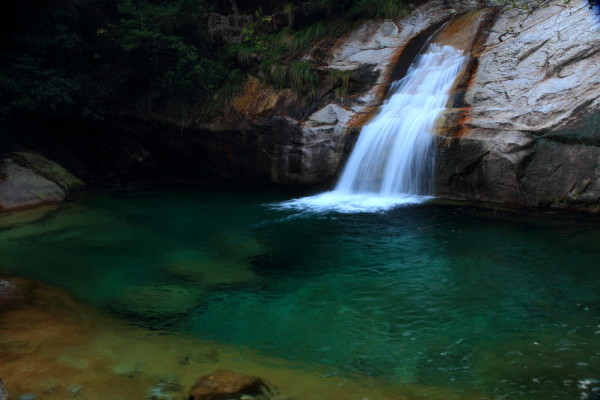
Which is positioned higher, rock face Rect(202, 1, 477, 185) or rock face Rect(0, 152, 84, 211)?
rock face Rect(202, 1, 477, 185)

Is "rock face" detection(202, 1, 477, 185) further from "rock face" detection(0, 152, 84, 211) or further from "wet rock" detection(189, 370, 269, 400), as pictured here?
"wet rock" detection(189, 370, 269, 400)

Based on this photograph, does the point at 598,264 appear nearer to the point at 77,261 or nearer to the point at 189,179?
the point at 77,261

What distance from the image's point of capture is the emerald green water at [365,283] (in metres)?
4.00

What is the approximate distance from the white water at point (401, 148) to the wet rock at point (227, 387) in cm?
575

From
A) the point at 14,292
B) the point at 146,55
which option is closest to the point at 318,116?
the point at 146,55

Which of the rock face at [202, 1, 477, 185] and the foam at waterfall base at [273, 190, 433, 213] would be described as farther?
the rock face at [202, 1, 477, 185]

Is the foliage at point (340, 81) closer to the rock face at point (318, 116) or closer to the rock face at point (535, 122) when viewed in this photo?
the rock face at point (318, 116)

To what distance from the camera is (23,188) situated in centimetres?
1072

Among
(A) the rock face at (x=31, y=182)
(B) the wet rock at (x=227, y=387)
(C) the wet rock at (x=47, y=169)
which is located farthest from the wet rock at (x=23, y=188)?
(B) the wet rock at (x=227, y=387)

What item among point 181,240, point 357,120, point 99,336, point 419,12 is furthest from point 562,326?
point 419,12

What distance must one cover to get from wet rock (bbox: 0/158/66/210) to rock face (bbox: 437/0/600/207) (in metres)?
8.43

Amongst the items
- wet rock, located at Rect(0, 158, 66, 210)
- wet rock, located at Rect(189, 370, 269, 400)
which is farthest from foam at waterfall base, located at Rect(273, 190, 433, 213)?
wet rock, located at Rect(189, 370, 269, 400)

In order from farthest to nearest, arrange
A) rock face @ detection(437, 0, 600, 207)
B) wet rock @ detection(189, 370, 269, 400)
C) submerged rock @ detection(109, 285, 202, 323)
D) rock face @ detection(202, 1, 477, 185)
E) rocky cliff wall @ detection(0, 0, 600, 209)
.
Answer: rock face @ detection(202, 1, 477, 185) → rocky cliff wall @ detection(0, 0, 600, 209) → rock face @ detection(437, 0, 600, 207) → submerged rock @ detection(109, 285, 202, 323) → wet rock @ detection(189, 370, 269, 400)

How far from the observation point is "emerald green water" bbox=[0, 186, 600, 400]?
400 cm
